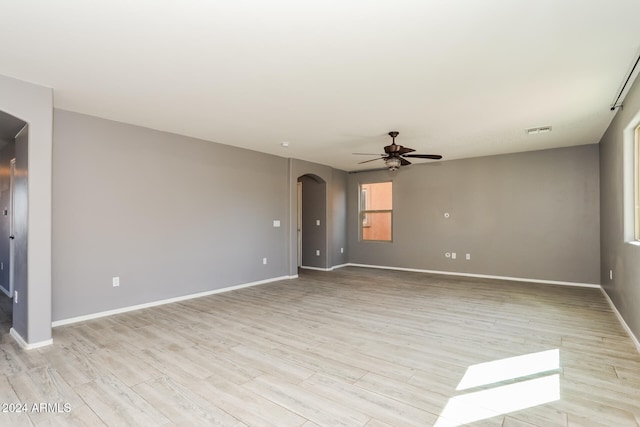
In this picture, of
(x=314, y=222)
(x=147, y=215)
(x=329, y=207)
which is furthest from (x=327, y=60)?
(x=314, y=222)

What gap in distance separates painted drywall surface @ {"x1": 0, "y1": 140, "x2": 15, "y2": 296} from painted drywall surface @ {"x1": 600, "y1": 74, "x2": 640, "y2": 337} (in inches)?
302

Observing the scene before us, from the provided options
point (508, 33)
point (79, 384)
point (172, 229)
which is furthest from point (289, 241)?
point (508, 33)

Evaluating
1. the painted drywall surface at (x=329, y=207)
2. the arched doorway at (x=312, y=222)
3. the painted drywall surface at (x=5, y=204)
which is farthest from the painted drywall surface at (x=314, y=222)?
the painted drywall surface at (x=5, y=204)

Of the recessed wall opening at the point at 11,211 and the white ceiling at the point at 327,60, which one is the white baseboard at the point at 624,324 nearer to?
the white ceiling at the point at 327,60

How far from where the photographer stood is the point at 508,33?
2.18 metres

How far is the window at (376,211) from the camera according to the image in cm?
789

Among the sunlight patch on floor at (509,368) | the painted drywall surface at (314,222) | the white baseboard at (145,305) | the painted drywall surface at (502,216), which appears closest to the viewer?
the sunlight patch on floor at (509,368)

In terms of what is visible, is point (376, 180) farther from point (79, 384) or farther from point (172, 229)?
point (79, 384)

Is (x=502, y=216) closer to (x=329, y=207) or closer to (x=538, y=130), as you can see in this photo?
(x=538, y=130)

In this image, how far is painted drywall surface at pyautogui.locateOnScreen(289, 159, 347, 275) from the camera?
6531mm

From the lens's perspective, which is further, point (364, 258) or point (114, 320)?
point (364, 258)

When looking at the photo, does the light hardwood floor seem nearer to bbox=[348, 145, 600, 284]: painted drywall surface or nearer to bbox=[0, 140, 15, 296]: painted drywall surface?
bbox=[348, 145, 600, 284]: painted drywall surface

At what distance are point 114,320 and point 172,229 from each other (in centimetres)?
140

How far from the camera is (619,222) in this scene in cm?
366
